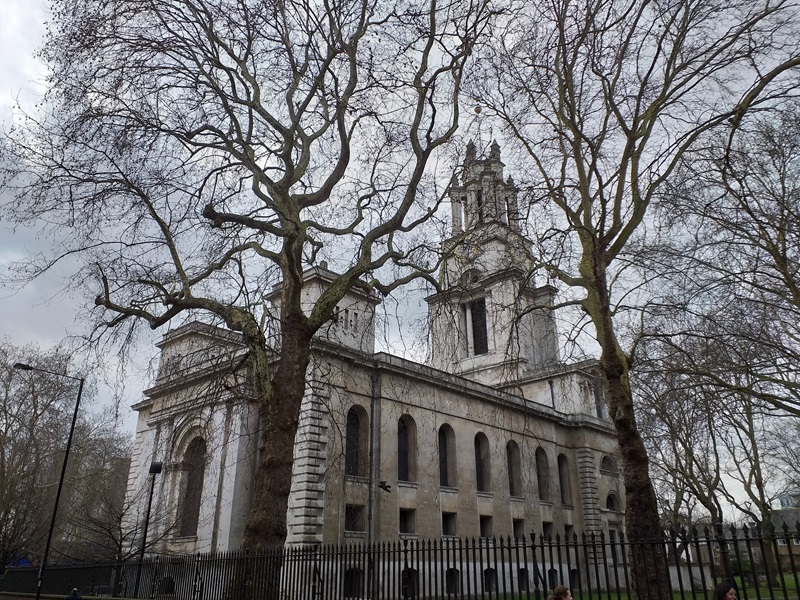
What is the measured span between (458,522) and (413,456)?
3527mm

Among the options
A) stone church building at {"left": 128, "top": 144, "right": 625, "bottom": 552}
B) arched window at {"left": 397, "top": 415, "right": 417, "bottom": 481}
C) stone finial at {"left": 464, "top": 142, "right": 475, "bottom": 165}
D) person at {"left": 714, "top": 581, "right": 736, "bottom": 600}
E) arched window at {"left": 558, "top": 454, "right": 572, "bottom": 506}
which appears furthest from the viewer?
arched window at {"left": 558, "top": 454, "right": 572, "bottom": 506}

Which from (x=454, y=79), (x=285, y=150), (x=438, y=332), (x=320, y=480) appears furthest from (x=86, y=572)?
(x=454, y=79)

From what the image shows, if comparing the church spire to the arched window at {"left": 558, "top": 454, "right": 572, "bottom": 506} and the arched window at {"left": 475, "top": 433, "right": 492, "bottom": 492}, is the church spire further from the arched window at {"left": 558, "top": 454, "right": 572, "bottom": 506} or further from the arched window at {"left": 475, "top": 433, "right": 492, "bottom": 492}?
the arched window at {"left": 558, "top": 454, "right": 572, "bottom": 506}

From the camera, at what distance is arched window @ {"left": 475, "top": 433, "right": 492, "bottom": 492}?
91.0ft

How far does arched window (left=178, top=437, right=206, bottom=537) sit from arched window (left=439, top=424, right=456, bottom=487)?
1012 centimetres

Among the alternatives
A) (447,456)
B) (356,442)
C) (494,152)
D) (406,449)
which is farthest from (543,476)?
(494,152)

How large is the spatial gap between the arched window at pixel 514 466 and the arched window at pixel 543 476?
174 cm

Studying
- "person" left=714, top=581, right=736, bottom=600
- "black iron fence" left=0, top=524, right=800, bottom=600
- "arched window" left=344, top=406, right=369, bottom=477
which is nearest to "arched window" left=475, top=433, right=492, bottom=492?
"arched window" left=344, top=406, right=369, bottom=477

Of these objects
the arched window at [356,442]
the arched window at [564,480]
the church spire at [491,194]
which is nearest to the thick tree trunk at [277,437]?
the church spire at [491,194]

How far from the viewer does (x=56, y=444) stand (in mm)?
32688

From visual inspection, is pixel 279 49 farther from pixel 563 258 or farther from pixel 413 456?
pixel 413 456

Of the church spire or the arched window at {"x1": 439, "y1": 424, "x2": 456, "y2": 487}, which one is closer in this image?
the church spire

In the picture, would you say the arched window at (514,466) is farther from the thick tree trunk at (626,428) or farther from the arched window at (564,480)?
the thick tree trunk at (626,428)

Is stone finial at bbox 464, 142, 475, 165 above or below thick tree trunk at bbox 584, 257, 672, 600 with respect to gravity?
above
